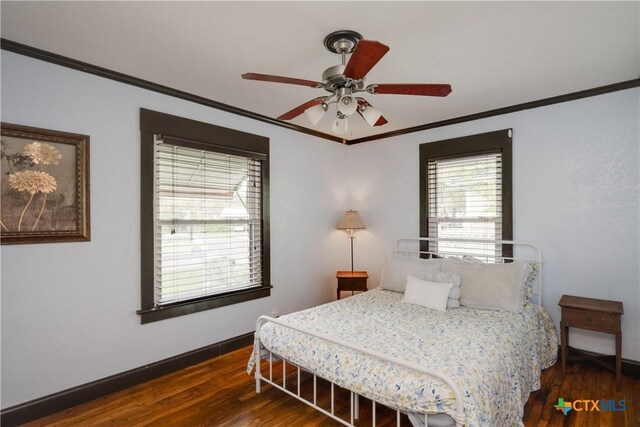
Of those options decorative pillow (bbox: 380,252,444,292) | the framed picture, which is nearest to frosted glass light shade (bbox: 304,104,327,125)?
the framed picture

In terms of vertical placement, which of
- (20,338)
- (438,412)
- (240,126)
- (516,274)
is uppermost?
(240,126)

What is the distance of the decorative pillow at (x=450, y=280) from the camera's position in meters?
2.94

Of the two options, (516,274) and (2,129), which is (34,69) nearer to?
(2,129)

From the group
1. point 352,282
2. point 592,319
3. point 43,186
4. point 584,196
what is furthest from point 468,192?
point 43,186

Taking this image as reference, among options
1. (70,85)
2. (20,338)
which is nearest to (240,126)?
(70,85)

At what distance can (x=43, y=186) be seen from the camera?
2244 mm

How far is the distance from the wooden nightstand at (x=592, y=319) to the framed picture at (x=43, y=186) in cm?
386

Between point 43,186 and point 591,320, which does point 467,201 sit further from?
point 43,186

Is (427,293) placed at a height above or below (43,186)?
below

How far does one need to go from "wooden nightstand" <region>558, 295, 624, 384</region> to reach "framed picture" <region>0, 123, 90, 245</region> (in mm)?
3862

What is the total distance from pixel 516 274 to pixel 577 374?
3.15 ft

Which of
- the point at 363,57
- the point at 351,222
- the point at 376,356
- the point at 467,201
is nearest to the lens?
the point at 363,57

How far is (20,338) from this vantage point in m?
2.16

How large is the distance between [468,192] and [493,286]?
3.90ft
